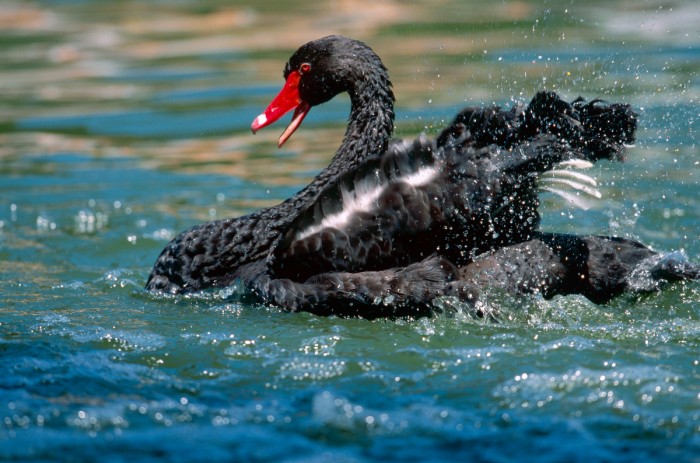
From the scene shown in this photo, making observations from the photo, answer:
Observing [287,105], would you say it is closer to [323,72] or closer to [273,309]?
[323,72]

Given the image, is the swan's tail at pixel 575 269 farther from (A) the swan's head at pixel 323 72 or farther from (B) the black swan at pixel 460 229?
(A) the swan's head at pixel 323 72

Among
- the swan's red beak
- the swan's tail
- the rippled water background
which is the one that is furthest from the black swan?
the swan's red beak

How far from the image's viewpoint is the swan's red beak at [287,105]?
5.97 metres

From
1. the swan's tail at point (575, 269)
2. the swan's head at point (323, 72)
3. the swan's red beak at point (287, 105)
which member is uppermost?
the swan's head at point (323, 72)

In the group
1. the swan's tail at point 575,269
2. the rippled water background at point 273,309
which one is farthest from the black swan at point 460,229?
the rippled water background at point 273,309

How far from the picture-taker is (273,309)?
5.14 m

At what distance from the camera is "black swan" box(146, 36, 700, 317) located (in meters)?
4.83

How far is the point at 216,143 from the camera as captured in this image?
9.84m

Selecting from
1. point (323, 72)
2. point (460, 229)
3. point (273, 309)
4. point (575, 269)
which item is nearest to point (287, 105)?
point (323, 72)

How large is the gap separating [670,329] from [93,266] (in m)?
3.72

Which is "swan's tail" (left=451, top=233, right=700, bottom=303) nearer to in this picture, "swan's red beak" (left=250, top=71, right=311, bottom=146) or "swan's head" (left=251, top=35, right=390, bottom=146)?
"swan's head" (left=251, top=35, right=390, bottom=146)

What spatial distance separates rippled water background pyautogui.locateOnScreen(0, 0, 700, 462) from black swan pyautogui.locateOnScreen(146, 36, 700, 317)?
0.47 feet

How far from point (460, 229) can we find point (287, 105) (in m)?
1.66

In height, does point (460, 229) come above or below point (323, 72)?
below
